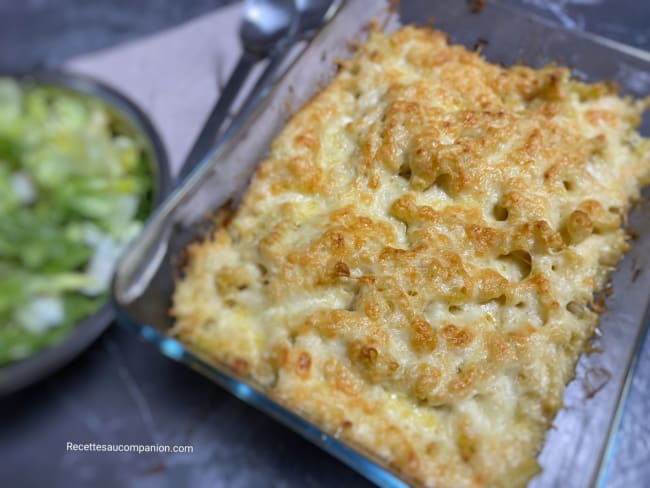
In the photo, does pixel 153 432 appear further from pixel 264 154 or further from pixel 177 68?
pixel 177 68

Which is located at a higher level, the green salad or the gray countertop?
the green salad

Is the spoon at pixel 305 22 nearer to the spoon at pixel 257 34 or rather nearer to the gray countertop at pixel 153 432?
the spoon at pixel 257 34

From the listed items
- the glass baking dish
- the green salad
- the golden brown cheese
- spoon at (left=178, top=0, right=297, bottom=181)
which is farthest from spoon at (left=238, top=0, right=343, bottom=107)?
the green salad

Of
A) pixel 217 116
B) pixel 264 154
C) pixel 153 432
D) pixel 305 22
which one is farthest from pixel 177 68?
pixel 153 432

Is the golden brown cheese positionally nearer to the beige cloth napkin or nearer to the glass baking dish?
the glass baking dish

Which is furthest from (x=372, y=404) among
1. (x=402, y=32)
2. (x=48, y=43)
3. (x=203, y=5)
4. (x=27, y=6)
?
(x=27, y=6)

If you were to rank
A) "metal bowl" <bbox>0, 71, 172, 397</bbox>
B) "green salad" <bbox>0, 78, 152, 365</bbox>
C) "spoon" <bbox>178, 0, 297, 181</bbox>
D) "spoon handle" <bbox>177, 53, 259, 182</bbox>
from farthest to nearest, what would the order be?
"spoon" <bbox>178, 0, 297, 181</bbox>
"spoon handle" <bbox>177, 53, 259, 182</bbox>
"green salad" <bbox>0, 78, 152, 365</bbox>
"metal bowl" <bbox>0, 71, 172, 397</bbox>

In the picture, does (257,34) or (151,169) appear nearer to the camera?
(151,169)
